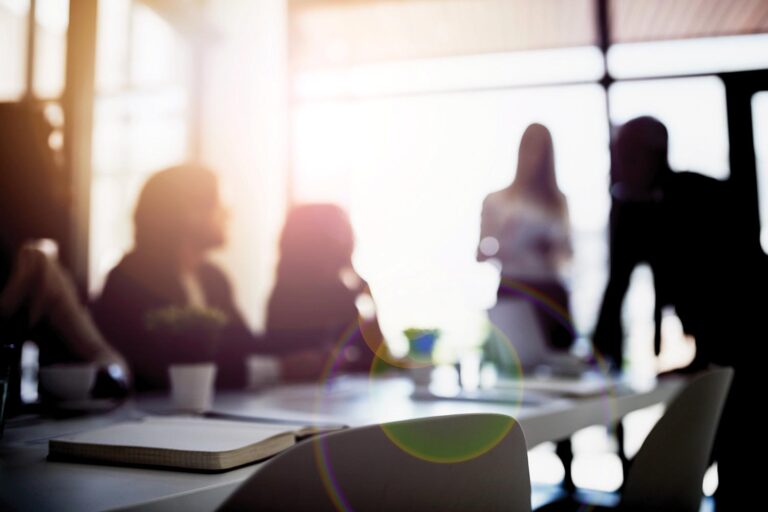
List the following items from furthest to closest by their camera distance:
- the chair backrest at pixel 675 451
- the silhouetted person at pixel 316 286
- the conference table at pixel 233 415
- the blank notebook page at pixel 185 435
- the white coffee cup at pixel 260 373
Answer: the silhouetted person at pixel 316 286 < the white coffee cup at pixel 260 373 < the chair backrest at pixel 675 451 < the blank notebook page at pixel 185 435 < the conference table at pixel 233 415

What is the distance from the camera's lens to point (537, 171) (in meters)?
2.76

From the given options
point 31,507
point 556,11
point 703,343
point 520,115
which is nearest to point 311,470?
point 31,507

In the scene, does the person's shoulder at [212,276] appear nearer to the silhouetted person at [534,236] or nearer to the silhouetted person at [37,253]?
the silhouetted person at [37,253]

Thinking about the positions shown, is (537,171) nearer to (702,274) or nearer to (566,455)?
(702,274)

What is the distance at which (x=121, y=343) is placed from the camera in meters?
2.24

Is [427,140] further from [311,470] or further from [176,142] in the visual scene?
[311,470]

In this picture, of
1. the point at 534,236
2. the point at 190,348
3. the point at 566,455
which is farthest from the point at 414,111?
the point at 190,348

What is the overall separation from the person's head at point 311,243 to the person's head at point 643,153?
3.79ft

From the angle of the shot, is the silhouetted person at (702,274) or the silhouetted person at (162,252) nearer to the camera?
the silhouetted person at (702,274)

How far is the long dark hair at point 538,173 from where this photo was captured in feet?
8.91

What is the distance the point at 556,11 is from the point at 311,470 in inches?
182

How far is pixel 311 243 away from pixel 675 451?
175cm

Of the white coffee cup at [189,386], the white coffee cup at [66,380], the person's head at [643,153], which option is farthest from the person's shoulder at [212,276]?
the person's head at [643,153]

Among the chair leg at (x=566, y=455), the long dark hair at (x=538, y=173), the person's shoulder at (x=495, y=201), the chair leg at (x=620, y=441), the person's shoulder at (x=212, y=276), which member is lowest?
the chair leg at (x=620, y=441)
